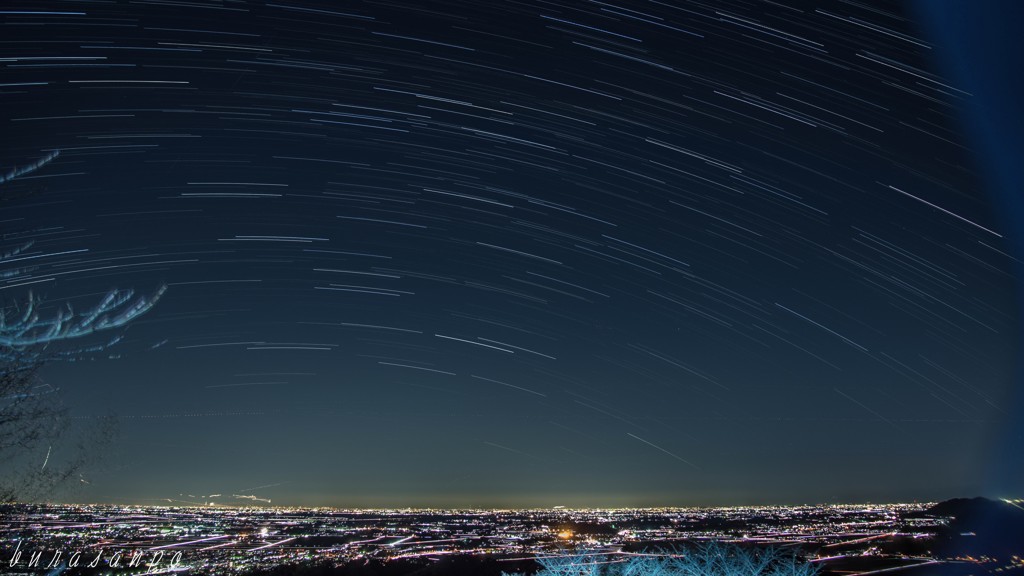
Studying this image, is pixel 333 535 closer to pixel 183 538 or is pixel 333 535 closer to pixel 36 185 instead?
pixel 183 538

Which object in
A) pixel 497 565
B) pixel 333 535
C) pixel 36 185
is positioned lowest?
pixel 36 185

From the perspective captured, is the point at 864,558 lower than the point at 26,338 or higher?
higher

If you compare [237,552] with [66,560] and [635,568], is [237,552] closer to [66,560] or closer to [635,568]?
[66,560]

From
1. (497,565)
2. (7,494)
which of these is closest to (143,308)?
(7,494)

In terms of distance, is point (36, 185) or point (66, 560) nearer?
point (36, 185)

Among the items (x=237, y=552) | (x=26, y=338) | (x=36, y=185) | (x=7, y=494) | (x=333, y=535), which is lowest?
(x=7, y=494)

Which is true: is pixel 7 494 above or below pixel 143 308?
below

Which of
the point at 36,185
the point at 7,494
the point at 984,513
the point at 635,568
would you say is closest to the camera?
the point at 36,185

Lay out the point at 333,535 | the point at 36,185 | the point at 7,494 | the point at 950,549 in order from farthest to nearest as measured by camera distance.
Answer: the point at 333,535 < the point at 950,549 < the point at 7,494 < the point at 36,185

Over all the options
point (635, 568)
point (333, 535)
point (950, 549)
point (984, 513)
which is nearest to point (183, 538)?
point (333, 535)
